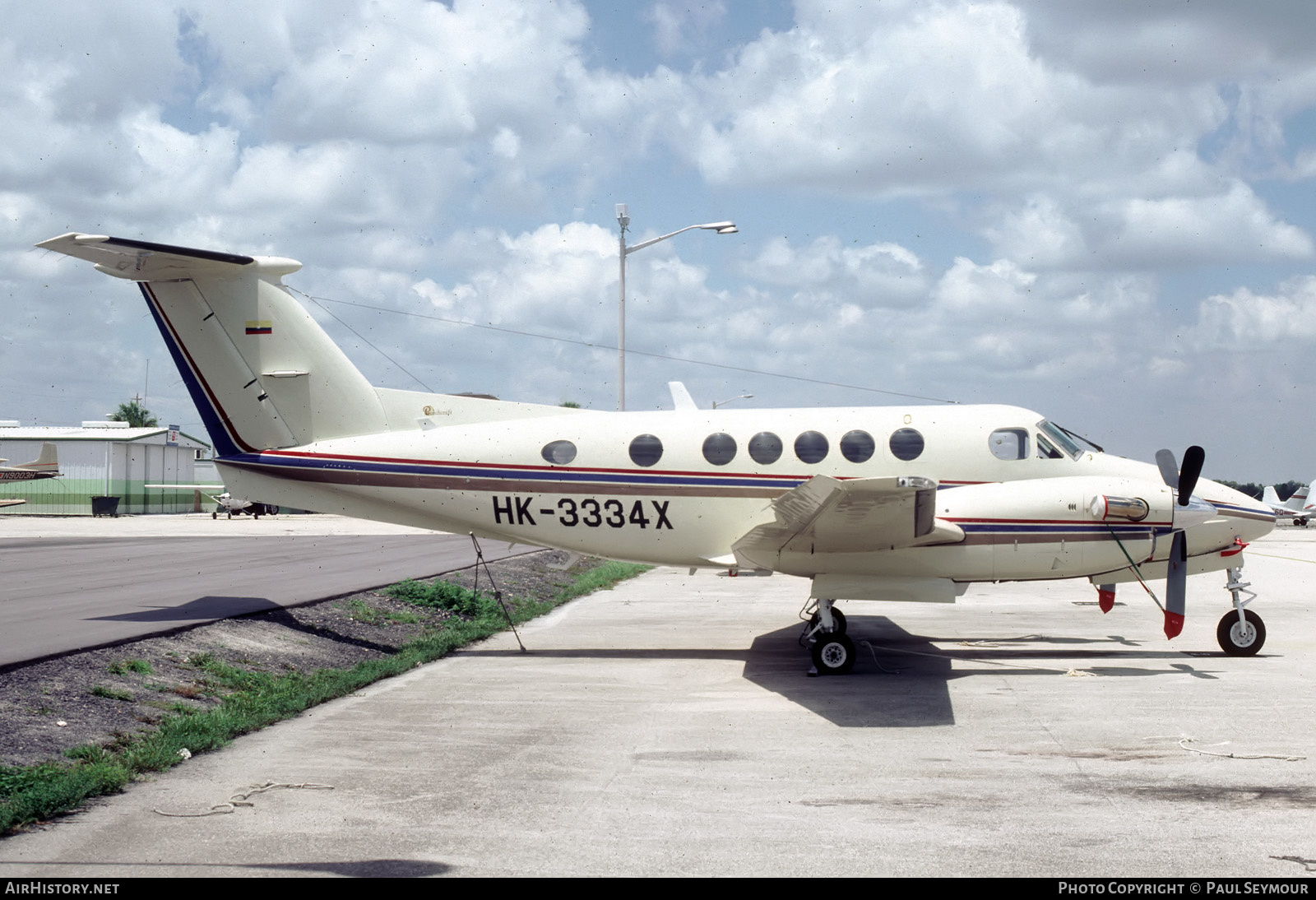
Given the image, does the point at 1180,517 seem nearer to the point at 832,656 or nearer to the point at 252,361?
the point at 832,656

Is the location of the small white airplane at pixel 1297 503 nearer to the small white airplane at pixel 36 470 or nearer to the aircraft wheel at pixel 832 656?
the aircraft wheel at pixel 832 656

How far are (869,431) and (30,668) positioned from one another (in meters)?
9.63

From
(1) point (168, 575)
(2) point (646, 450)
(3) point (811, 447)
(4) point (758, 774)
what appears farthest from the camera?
(1) point (168, 575)

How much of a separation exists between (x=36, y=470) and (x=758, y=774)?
70.3m

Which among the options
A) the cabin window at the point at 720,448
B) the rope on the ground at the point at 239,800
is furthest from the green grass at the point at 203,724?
the cabin window at the point at 720,448

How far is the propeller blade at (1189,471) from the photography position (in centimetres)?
1305

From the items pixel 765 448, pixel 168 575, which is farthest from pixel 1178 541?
pixel 168 575

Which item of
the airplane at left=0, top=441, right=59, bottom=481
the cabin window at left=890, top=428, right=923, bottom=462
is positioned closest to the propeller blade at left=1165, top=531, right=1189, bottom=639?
the cabin window at left=890, top=428, right=923, bottom=462

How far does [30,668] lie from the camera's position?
9.80 metres

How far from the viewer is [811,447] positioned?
1357 cm

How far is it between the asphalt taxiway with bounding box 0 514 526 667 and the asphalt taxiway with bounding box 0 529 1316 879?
355cm

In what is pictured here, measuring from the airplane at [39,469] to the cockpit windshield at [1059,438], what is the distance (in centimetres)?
6468
